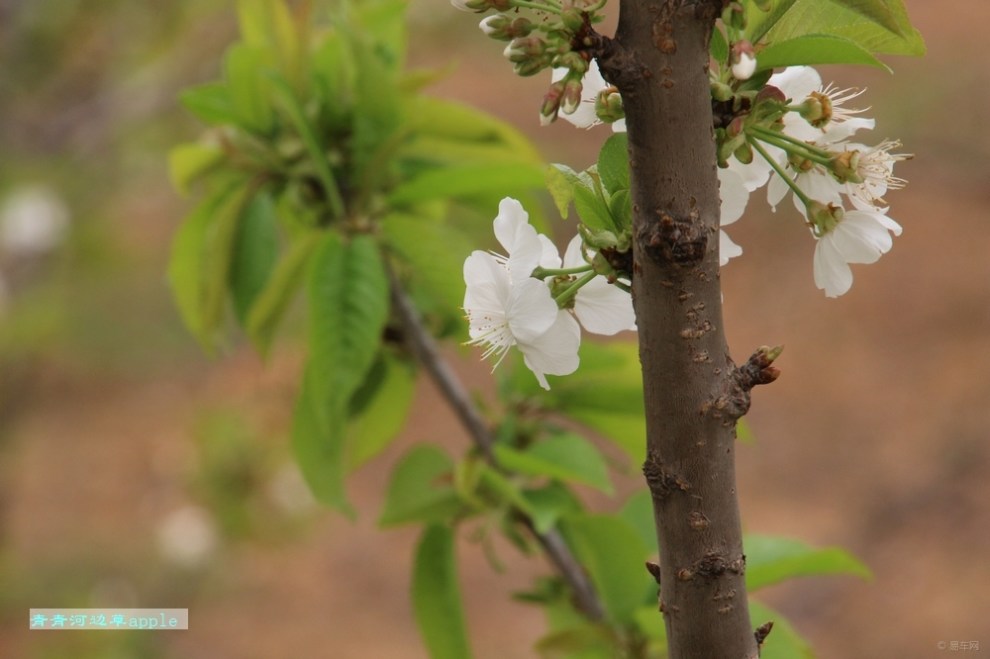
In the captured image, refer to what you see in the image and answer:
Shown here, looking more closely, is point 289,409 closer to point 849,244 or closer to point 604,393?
point 604,393

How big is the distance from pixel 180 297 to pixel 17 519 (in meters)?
3.31

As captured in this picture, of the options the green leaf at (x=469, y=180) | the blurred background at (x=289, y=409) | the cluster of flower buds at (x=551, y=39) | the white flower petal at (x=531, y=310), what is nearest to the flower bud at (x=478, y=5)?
Result: the cluster of flower buds at (x=551, y=39)

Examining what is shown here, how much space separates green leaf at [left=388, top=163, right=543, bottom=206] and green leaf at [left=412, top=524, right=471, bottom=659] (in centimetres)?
23

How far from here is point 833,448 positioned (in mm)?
3232

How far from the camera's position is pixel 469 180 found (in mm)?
654

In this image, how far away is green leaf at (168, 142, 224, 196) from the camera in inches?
28.5

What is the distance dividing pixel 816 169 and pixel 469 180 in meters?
0.29

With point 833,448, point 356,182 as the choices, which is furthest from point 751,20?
point 833,448

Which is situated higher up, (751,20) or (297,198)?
(297,198)

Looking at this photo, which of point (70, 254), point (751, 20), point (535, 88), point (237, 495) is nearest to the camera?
point (751, 20)

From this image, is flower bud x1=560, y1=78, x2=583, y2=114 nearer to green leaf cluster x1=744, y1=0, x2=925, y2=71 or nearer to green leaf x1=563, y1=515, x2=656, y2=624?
green leaf cluster x1=744, y1=0, x2=925, y2=71

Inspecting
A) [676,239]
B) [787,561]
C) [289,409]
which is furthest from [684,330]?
[289,409]

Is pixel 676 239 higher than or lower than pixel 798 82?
lower

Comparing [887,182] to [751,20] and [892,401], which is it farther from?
[892,401]
